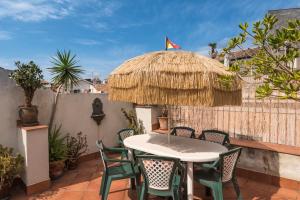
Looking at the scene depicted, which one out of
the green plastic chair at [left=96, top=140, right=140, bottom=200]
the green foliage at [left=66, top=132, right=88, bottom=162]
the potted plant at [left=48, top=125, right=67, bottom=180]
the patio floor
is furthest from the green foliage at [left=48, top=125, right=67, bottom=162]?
the green plastic chair at [left=96, top=140, right=140, bottom=200]

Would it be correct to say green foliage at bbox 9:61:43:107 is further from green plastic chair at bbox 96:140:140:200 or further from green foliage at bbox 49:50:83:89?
green plastic chair at bbox 96:140:140:200

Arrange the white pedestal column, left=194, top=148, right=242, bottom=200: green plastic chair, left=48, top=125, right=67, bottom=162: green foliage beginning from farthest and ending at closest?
1. left=48, top=125, right=67, bottom=162: green foliage
2. the white pedestal column
3. left=194, top=148, right=242, bottom=200: green plastic chair

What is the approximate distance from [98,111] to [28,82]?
2509 millimetres

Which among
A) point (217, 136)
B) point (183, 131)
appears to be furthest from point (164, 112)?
point (217, 136)

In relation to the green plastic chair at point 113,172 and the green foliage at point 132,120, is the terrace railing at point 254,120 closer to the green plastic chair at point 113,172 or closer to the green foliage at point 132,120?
the green foliage at point 132,120

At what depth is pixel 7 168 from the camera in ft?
13.1

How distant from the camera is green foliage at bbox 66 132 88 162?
5746mm

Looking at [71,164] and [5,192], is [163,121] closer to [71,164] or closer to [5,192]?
[71,164]

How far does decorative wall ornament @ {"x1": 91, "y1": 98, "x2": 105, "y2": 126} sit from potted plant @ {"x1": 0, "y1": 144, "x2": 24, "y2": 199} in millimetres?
2539

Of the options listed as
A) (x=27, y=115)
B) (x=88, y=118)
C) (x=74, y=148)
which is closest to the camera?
(x=27, y=115)

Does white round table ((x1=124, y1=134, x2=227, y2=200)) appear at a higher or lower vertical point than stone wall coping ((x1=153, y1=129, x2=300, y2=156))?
higher

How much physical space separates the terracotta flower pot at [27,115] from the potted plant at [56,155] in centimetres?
75

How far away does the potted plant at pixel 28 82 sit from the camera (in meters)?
4.51

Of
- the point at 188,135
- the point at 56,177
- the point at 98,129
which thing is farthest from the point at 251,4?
the point at 56,177
